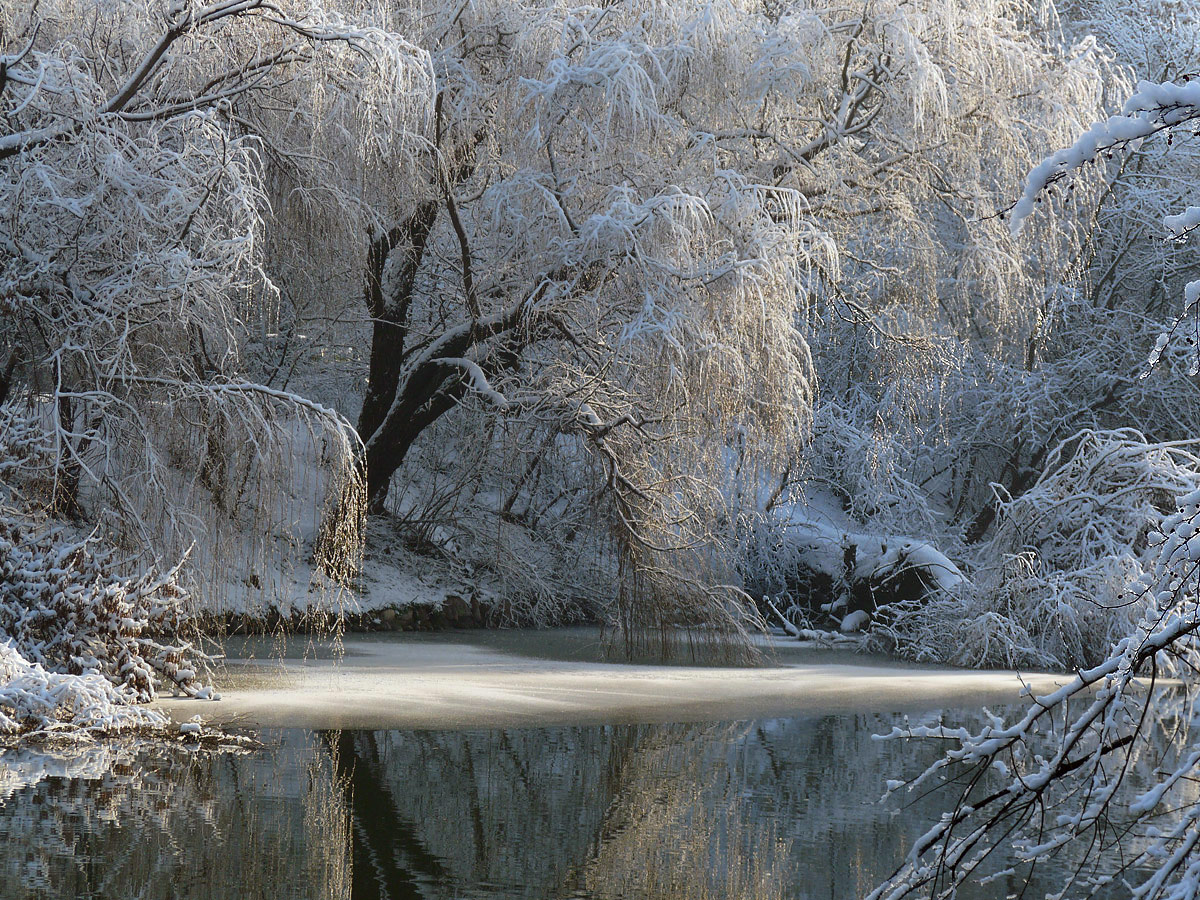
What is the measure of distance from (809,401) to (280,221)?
4.36 meters

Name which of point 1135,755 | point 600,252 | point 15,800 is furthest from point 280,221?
point 1135,755

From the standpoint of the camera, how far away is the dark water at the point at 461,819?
4.50 m

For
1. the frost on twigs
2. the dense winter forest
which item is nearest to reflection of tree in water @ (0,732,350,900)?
the dense winter forest

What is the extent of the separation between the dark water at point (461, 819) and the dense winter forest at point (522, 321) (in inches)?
30.3

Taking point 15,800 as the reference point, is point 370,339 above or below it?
above

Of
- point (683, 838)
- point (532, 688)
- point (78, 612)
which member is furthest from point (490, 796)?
point (532, 688)

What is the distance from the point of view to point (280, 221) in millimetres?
11000

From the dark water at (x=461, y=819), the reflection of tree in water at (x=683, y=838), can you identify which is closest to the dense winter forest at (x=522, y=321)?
the dark water at (x=461, y=819)

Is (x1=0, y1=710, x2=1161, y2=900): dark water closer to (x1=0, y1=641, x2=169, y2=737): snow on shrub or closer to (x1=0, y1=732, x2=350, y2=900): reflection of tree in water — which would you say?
(x1=0, y1=732, x2=350, y2=900): reflection of tree in water

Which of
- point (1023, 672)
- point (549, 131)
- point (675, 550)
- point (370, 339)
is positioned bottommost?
point (1023, 672)

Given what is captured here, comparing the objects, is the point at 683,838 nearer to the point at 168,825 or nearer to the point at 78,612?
the point at 168,825

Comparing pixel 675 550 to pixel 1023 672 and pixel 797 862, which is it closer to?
pixel 1023 672

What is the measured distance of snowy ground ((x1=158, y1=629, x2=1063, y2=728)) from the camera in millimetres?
8016

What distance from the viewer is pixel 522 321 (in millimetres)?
12109
